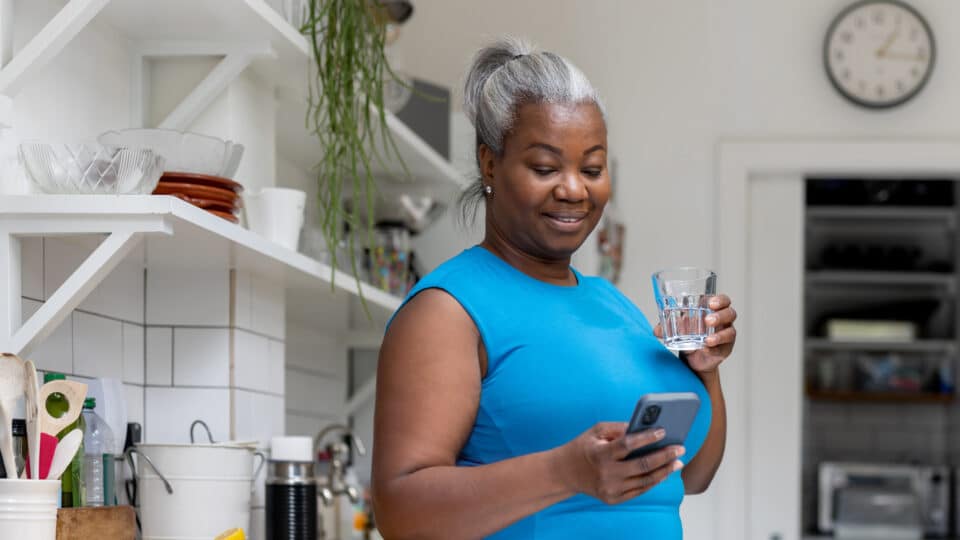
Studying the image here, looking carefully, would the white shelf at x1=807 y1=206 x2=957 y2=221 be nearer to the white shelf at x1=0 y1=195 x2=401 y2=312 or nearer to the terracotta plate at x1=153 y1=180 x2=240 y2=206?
the white shelf at x1=0 y1=195 x2=401 y2=312

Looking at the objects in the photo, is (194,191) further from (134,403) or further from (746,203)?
(746,203)

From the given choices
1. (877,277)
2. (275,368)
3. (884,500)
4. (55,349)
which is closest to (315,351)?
(275,368)

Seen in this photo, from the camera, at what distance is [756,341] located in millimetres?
4246

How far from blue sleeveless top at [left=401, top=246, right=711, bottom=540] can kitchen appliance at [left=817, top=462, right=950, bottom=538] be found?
16.1 ft

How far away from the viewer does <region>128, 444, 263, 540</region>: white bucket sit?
6.20 feet

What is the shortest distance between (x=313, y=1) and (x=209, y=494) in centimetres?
78

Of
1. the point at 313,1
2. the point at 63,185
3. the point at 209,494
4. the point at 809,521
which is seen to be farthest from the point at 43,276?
the point at 809,521

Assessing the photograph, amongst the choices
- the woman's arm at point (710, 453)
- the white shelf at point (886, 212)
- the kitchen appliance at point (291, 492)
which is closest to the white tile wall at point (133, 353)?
the kitchen appliance at point (291, 492)

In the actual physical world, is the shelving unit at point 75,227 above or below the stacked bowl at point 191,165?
below

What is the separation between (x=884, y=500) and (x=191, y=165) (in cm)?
483

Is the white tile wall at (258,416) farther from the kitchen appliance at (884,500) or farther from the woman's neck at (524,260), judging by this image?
the kitchen appliance at (884,500)

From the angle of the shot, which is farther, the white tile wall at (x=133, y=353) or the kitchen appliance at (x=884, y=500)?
the kitchen appliance at (x=884, y=500)

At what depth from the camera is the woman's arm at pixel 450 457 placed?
1.12 meters

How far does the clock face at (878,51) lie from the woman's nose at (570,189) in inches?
119
